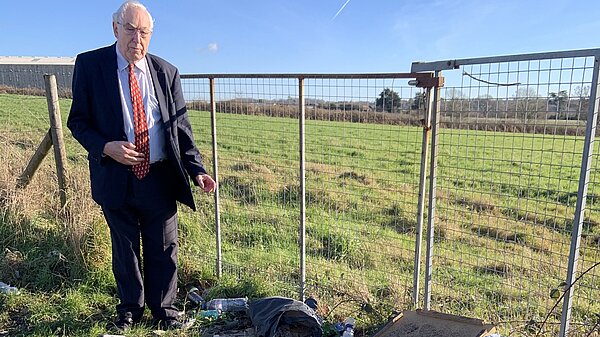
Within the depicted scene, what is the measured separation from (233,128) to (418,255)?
199 centimetres

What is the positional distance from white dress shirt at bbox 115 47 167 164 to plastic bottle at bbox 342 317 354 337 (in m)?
1.78

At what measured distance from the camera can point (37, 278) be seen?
4.02 metres

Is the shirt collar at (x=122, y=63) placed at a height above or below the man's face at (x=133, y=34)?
below

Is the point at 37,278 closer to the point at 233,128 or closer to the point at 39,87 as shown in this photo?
the point at 233,128

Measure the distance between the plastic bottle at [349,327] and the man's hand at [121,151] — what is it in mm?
1875

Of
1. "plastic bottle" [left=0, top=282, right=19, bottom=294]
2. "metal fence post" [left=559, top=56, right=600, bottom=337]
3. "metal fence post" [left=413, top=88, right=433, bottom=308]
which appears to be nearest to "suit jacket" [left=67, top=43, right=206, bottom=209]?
"plastic bottle" [left=0, top=282, right=19, bottom=294]

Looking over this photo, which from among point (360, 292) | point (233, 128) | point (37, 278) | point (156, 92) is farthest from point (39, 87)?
point (360, 292)

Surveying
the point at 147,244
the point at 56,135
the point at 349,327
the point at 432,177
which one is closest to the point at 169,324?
the point at 147,244

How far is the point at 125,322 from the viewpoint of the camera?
331 centimetres

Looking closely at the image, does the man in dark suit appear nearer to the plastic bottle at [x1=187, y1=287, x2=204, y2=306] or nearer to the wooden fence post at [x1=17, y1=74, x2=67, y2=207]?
the plastic bottle at [x1=187, y1=287, x2=204, y2=306]

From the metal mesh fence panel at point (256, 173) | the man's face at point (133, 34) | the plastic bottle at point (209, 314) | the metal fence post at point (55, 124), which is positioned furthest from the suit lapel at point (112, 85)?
the metal fence post at point (55, 124)

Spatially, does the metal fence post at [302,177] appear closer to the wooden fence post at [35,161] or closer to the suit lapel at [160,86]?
the suit lapel at [160,86]

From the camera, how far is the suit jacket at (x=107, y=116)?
115 inches

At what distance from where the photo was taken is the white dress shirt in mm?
2955
